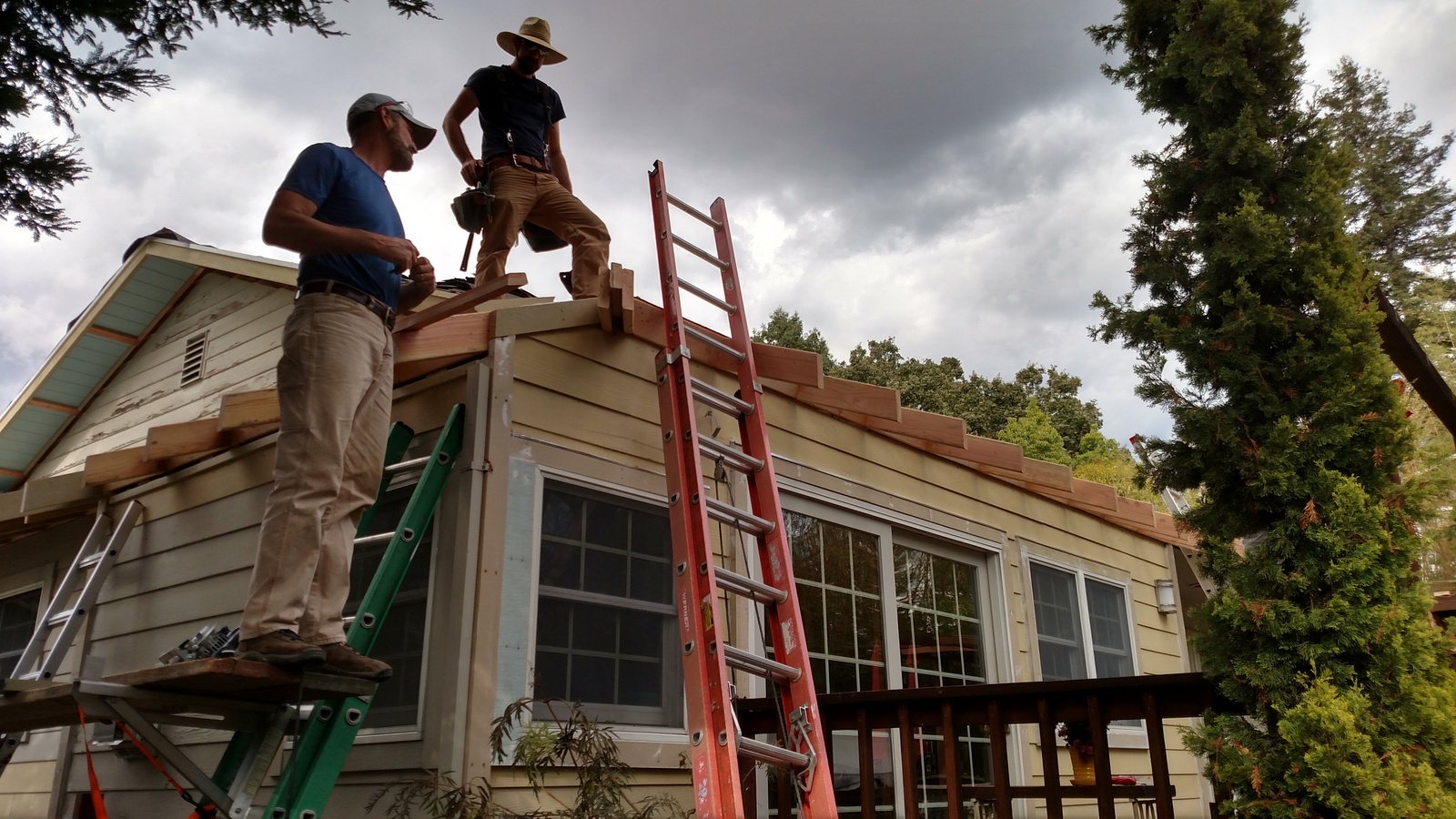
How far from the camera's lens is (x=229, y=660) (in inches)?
98.6

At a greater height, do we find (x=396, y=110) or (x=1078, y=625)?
(x=396, y=110)

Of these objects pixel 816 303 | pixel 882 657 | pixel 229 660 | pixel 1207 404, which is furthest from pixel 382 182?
pixel 816 303

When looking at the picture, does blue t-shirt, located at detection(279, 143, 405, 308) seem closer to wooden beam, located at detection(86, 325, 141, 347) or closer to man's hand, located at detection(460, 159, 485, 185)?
man's hand, located at detection(460, 159, 485, 185)

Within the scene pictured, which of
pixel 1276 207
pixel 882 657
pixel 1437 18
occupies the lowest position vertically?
pixel 882 657

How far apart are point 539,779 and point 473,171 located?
2.88 m

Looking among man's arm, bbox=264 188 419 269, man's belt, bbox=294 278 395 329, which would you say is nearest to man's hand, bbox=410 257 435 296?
man's belt, bbox=294 278 395 329

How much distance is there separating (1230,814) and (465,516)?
2.83 m

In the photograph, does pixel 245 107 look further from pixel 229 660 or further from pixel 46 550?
pixel 229 660

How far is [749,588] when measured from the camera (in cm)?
351

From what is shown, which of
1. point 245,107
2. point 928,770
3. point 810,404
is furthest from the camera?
point 245,107

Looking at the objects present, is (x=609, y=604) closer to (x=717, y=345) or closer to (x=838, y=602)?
(x=717, y=345)

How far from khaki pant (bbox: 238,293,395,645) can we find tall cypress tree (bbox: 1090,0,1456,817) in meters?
2.61

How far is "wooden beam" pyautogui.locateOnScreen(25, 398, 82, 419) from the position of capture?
8.05m

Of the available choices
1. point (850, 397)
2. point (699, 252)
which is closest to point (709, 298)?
point (699, 252)
